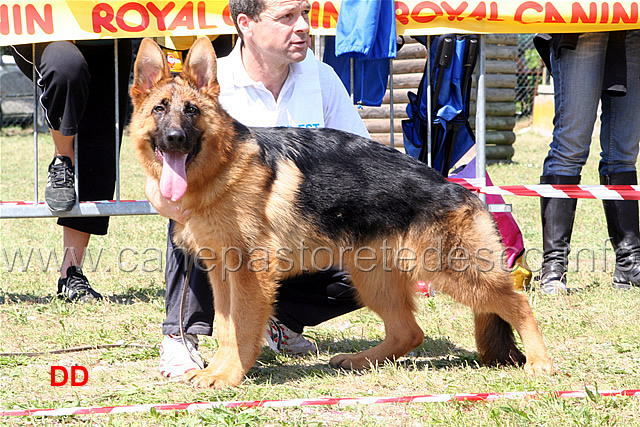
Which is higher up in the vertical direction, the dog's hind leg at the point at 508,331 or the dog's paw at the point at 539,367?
the dog's hind leg at the point at 508,331

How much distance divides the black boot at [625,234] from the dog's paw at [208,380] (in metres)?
3.26

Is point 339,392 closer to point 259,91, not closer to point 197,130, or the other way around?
point 197,130

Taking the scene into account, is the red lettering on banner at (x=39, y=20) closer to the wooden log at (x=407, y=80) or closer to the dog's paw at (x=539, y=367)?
the dog's paw at (x=539, y=367)

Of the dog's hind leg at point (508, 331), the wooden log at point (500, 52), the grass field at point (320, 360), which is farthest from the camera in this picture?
the wooden log at point (500, 52)

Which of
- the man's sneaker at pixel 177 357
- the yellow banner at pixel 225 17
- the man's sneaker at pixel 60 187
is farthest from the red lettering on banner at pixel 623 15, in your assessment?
the man's sneaker at pixel 60 187

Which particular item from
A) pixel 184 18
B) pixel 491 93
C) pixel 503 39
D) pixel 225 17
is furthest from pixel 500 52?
pixel 184 18

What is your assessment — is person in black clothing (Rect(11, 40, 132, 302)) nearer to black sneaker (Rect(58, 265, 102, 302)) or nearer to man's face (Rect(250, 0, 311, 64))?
black sneaker (Rect(58, 265, 102, 302))

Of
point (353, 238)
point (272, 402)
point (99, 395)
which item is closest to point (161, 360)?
point (99, 395)

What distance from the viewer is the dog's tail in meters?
3.58

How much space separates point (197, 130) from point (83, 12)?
215 cm

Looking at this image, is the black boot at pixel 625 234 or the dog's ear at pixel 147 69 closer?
the dog's ear at pixel 147 69

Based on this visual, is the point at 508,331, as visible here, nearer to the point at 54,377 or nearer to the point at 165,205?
the point at 165,205

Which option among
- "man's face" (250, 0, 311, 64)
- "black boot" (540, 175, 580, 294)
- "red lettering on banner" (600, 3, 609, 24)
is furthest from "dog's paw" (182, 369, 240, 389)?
"red lettering on banner" (600, 3, 609, 24)

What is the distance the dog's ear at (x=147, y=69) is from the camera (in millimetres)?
3301
